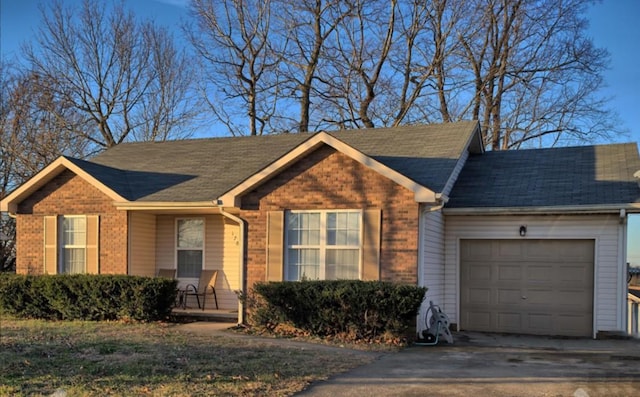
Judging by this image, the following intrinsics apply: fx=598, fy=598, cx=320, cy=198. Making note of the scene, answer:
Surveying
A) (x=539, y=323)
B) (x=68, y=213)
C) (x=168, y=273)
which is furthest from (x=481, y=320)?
(x=68, y=213)

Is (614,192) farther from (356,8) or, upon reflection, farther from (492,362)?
(356,8)

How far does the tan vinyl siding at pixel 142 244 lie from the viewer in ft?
46.0

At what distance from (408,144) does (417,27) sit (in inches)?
539

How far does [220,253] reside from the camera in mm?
14492

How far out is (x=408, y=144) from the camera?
14359 millimetres

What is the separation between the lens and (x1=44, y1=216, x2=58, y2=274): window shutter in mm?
14281

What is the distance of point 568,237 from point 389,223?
144 inches

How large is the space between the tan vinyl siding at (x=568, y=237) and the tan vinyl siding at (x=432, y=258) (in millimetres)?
240

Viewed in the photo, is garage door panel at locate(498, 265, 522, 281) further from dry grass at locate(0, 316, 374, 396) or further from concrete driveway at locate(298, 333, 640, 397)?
dry grass at locate(0, 316, 374, 396)

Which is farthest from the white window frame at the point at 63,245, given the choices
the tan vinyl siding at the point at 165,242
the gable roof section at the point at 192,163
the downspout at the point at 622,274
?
the downspout at the point at 622,274

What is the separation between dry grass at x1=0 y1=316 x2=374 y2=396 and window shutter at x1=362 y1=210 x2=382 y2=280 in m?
2.03

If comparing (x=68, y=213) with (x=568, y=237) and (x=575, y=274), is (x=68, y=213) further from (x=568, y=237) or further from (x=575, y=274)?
(x=575, y=274)

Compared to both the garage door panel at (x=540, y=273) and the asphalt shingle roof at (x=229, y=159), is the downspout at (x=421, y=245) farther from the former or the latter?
the garage door panel at (x=540, y=273)

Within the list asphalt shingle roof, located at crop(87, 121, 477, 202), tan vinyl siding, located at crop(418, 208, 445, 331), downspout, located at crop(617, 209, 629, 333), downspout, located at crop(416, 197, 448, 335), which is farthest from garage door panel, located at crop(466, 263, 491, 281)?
downspout, located at crop(617, 209, 629, 333)
